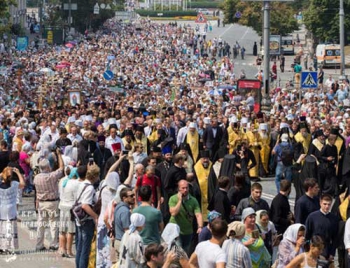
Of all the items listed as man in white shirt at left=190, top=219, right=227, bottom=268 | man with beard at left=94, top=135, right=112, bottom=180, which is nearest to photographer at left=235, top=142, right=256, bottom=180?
man with beard at left=94, top=135, right=112, bottom=180

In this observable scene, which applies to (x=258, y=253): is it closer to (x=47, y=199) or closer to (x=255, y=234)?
(x=255, y=234)

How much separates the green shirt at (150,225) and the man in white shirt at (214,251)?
5.55 feet

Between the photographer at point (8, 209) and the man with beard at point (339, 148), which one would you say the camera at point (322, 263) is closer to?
the photographer at point (8, 209)

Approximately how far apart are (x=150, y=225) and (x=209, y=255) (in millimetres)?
2024

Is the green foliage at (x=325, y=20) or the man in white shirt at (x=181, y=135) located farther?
the green foliage at (x=325, y=20)

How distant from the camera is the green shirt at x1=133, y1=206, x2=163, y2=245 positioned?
571 inches

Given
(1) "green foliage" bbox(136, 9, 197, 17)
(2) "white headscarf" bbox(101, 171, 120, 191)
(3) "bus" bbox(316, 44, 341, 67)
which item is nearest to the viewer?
(2) "white headscarf" bbox(101, 171, 120, 191)

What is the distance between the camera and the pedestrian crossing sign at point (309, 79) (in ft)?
118

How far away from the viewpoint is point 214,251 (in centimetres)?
1262

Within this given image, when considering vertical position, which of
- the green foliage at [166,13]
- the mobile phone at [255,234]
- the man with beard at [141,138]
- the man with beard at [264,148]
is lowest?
the man with beard at [264,148]

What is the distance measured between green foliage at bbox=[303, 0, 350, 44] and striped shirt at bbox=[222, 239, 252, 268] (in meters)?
77.1

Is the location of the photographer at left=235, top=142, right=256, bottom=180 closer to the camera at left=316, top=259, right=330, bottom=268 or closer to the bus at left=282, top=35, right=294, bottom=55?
the camera at left=316, top=259, right=330, bottom=268

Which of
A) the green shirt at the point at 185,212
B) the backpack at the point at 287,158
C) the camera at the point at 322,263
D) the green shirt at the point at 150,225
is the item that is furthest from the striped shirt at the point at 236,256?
the backpack at the point at 287,158

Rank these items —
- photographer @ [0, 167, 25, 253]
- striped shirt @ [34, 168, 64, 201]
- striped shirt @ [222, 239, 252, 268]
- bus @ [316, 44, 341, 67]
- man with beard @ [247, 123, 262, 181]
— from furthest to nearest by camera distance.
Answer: bus @ [316, 44, 341, 67] → man with beard @ [247, 123, 262, 181] → striped shirt @ [34, 168, 64, 201] → photographer @ [0, 167, 25, 253] → striped shirt @ [222, 239, 252, 268]
